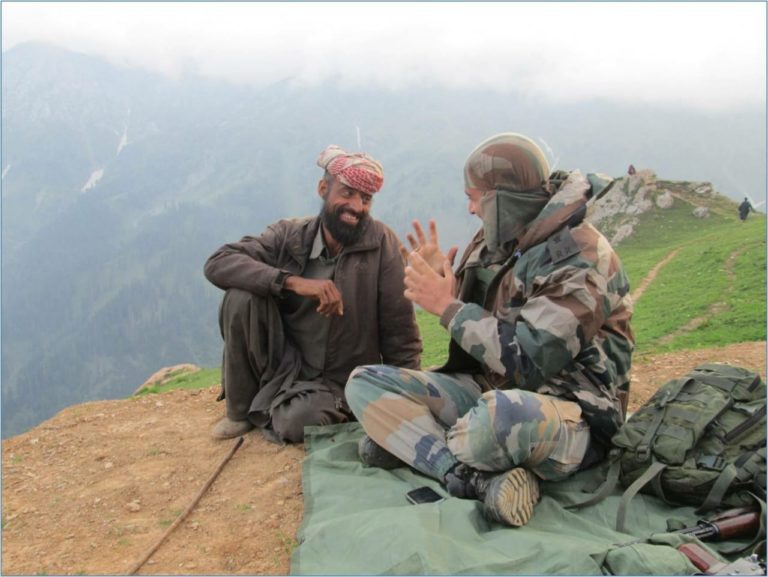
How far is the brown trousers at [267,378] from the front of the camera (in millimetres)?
4871

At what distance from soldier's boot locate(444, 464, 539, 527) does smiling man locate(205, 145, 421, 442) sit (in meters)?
1.63

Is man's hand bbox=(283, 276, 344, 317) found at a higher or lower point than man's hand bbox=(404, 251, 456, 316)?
lower

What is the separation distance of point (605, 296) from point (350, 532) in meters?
1.77

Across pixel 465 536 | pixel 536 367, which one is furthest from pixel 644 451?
pixel 465 536

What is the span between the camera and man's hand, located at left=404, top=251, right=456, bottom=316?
356 cm

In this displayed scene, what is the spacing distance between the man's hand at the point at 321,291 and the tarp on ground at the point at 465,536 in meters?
1.42

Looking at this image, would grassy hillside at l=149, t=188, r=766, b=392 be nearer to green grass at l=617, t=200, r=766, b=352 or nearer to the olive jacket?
green grass at l=617, t=200, r=766, b=352

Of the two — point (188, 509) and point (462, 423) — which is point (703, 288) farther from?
point (188, 509)

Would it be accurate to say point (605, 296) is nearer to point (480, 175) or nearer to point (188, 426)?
point (480, 175)

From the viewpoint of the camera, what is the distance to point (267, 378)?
5.19 metres

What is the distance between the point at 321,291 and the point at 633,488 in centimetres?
258

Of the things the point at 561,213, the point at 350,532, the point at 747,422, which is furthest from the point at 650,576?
the point at 561,213

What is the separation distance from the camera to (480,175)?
12.1ft

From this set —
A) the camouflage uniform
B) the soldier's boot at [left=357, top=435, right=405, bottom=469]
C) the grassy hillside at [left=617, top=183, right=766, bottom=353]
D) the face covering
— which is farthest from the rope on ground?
the grassy hillside at [left=617, top=183, right=766, bottom=353]
